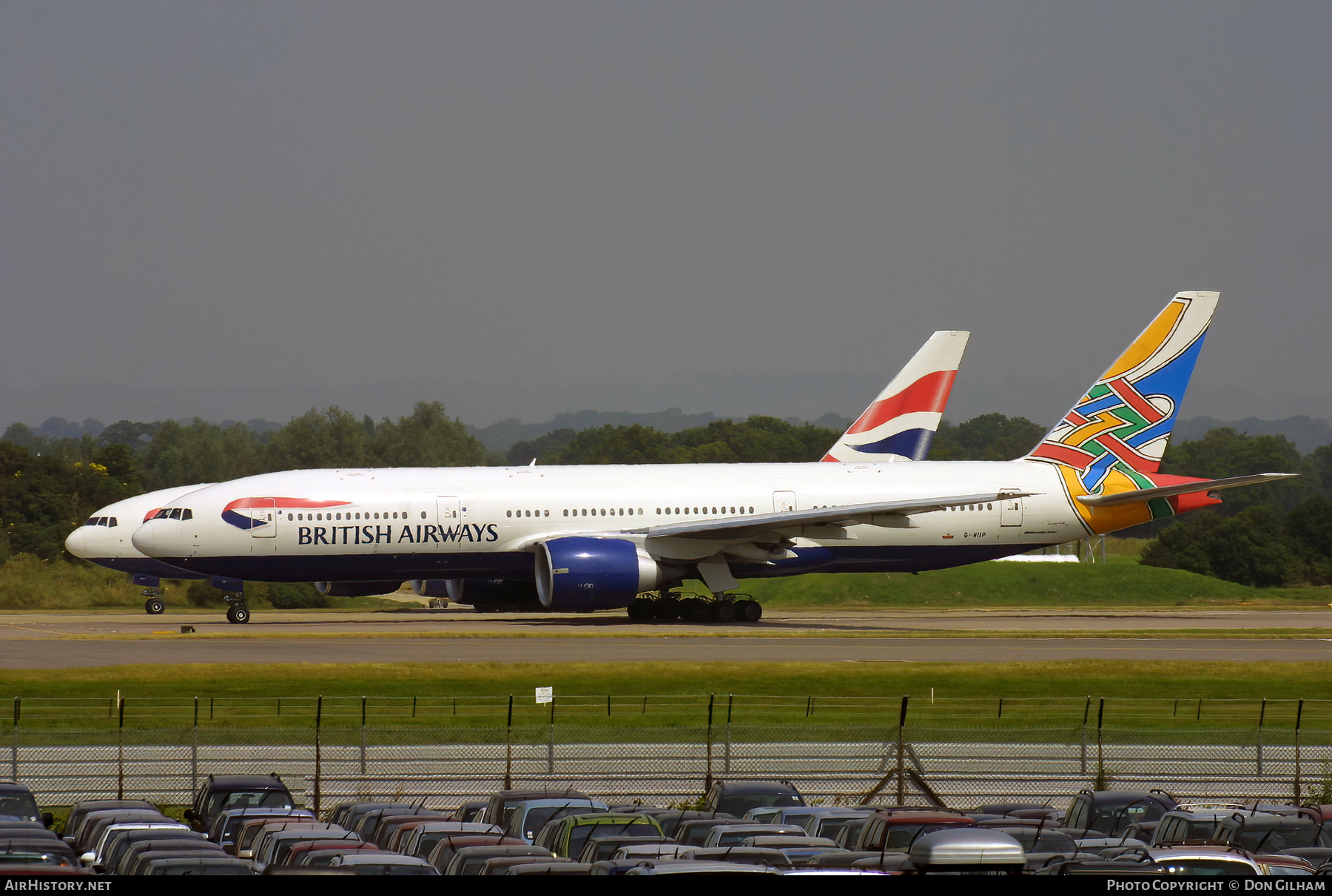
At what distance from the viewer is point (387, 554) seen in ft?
139

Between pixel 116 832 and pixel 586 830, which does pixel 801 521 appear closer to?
pixel 586 830

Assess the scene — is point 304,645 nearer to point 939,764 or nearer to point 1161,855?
point 939,764

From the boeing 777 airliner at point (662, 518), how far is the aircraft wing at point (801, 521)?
7 cm

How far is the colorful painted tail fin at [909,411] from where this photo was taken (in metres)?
55.4

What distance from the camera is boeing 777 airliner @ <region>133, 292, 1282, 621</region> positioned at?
41.8 m

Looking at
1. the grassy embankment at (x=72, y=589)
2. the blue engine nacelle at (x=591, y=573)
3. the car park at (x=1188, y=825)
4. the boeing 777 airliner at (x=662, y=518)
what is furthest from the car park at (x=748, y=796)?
the grassy embankment at (x=72, y=589)

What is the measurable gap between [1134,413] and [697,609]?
16671 millimetres

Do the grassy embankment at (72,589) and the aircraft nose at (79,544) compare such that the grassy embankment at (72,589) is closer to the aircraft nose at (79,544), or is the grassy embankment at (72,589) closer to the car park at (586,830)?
the aircraft nose at (79,544)

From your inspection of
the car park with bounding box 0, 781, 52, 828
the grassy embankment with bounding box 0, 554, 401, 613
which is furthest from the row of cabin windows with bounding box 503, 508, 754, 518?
the car park with bounding box 0, 781, 52, 828
